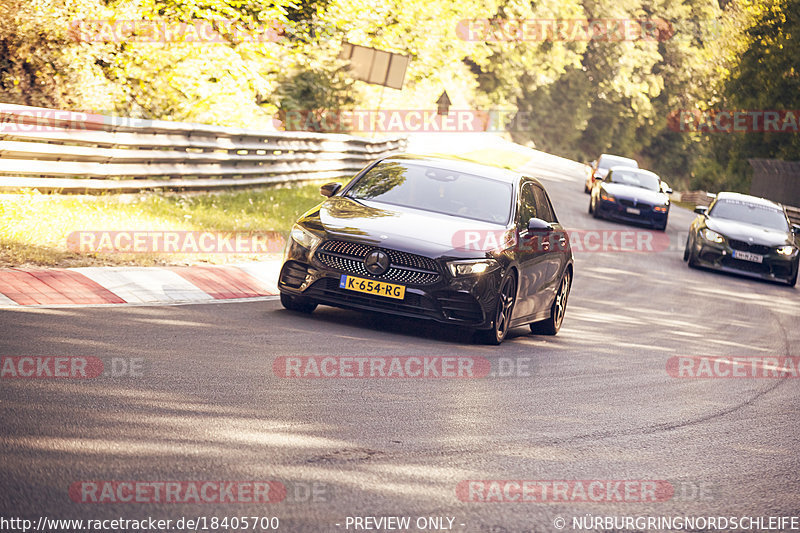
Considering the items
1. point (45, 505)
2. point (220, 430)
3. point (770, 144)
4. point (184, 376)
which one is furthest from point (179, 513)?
point (770, 144)

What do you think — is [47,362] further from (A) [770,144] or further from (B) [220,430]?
(A) [770,144]

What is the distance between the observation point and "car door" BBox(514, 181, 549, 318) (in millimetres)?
10461

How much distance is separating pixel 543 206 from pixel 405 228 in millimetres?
2627

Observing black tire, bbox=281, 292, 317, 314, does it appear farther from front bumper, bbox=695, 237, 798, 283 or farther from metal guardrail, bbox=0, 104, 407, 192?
front bumper, bbox=695, 237, 798, 283

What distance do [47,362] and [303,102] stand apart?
84.8 ft

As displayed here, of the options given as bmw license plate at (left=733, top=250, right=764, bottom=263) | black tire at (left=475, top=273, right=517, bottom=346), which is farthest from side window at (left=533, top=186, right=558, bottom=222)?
bmw license plate at (left=733, top=250, right=764, bottom=263)

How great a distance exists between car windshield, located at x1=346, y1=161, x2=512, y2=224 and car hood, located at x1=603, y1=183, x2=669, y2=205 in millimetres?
18704

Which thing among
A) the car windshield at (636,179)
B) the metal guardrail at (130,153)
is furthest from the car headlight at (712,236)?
the car windshield at (636,179)

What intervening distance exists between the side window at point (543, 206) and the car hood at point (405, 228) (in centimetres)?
149

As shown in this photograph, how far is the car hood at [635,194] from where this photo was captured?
29.1 meters

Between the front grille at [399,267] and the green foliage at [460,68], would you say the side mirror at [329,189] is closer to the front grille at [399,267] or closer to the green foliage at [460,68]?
the front grille at [399,267]

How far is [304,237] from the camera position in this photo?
9898 mm

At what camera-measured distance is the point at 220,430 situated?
5.83 m

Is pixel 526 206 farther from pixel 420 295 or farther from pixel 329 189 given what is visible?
pixel 420 295
